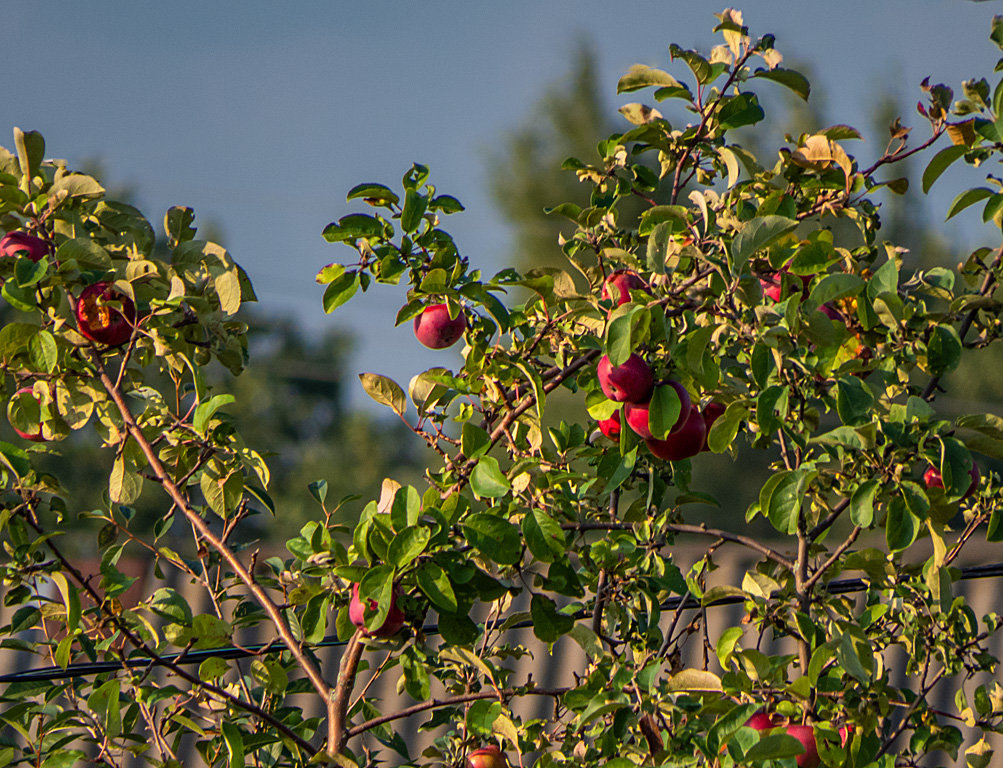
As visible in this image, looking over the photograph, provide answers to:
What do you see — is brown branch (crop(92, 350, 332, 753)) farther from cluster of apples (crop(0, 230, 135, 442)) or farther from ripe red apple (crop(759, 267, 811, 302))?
ripe red apple (crop(759, 267, 811, 302))

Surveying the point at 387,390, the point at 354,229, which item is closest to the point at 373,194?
the point at 354,229

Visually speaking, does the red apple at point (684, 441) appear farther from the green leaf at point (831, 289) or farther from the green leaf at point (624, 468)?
the green leaf at point (831, 289)

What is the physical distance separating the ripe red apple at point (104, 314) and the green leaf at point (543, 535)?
0.59 metres

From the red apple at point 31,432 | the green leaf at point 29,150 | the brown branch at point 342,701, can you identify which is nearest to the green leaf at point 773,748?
the brown branch at point 342,701

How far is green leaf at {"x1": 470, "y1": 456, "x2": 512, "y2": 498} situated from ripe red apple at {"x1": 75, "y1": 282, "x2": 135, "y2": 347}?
1.69 ft

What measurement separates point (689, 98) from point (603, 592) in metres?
0.68

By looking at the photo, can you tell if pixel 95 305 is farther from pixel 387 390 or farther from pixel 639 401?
pixel 639 401

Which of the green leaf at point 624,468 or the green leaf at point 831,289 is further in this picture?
the green leaf at point 624,468

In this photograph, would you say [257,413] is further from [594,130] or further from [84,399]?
[84,399]

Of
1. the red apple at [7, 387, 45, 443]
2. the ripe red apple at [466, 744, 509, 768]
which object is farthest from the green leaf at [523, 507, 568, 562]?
the red apple at [7, 387, 45, 443]

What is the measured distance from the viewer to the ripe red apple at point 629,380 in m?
1.17

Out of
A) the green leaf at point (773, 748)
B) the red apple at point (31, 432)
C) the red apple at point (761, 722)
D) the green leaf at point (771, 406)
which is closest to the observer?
the green leaf at point (773, 748)

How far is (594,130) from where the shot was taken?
20.8 meters

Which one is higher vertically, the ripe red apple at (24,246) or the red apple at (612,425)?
the ripe red apple at (24,246)
